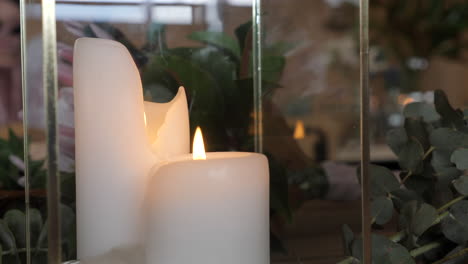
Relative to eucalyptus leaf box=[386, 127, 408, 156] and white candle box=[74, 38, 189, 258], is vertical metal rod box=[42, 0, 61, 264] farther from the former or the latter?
eucalyptus leaf box=[386, 127, 408, 156]

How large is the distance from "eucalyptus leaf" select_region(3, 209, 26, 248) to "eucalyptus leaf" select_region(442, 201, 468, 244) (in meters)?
0.24

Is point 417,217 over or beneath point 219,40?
beneath

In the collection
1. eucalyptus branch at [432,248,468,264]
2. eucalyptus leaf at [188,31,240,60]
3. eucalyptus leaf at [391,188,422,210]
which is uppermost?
eucalyptus leaf at [188,31,240,60]

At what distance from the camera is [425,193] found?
0.34 m

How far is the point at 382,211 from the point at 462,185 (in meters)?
0.05

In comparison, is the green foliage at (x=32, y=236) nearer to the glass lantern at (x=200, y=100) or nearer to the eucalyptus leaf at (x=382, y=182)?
the glass lantern at (x=200, y=100)

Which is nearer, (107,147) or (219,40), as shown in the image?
(107,147)

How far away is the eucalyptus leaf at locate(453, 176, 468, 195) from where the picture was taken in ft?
0.99

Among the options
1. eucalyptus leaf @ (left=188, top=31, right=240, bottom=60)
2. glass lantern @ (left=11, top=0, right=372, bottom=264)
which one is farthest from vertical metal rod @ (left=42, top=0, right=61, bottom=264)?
eucalyptus leaf @ (left=188, top=31, right=240, bottom=60)

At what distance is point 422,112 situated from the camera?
0.35m

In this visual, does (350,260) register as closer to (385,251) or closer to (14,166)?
(385,251)

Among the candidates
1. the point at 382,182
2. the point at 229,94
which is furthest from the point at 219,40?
the point at 382,182

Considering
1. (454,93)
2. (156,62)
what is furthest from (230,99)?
(454,93)

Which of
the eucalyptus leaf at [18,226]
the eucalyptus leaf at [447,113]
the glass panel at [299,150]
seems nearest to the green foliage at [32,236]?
the eucalyptus leaf at [18,226]
